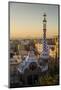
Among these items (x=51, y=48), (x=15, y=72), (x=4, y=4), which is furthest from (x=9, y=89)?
(x=4, y=4)

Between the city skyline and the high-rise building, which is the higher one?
the city skyline

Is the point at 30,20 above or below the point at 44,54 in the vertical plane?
above

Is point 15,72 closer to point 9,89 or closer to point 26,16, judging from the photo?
point 9,89

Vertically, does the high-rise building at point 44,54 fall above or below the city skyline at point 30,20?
below

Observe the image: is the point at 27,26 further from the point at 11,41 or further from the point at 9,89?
the point at 9,89

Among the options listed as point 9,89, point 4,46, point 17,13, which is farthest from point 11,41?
point 9,89

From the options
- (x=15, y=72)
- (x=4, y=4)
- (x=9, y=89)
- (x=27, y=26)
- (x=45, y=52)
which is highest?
(x=4, y=4)

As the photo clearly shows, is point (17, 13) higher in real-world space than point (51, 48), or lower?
higher
